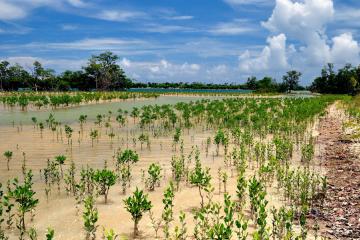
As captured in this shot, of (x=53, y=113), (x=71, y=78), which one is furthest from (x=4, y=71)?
(x=53, y=113)

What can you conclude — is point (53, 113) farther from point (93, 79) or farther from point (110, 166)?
point (93, 79)

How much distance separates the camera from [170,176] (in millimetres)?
11398

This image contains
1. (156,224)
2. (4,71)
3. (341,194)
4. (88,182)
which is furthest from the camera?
(4,71)

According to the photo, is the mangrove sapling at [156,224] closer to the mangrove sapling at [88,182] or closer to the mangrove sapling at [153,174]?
the mangrove sapling at [153,174]

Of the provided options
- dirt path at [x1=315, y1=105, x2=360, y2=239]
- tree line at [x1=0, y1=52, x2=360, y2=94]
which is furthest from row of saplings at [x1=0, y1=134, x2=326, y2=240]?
tree line at [x1=0, y1=52, x2=360, y2=94]

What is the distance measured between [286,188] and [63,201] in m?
5.91

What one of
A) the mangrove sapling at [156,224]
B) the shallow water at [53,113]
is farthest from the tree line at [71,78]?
the mangrove sapling at [156,224]

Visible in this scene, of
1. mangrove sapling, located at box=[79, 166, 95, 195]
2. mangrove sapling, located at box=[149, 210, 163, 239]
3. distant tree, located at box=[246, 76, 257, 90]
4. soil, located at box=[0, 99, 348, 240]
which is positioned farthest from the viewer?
distant tree, located at box=[246, 76, 257, 90]

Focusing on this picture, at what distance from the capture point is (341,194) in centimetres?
937

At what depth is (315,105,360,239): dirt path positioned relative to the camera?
7242 millimetres

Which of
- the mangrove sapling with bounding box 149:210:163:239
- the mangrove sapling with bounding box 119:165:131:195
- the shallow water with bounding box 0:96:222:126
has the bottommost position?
the mangrove sapling with bounding box 149:210:163:239

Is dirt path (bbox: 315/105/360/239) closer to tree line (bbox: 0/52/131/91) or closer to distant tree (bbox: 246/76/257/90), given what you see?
tree line (bbox: 0/52/131/91)

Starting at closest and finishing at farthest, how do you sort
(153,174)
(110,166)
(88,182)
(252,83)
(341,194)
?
(341,194) < (88,182) < (153,174) < (110,166) < (252,83)

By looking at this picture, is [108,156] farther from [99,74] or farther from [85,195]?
[99,74]
